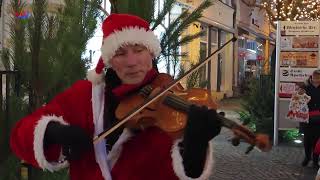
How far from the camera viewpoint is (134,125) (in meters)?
1.95

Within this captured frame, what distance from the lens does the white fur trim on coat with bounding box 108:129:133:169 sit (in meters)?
1.97

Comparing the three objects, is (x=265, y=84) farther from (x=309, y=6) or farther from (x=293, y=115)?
(x=309, y=6)

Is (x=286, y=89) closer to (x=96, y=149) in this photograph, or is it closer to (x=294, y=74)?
(x=294, y=74)

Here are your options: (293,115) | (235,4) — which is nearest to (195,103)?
(293,115)

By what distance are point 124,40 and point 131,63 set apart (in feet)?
0.39

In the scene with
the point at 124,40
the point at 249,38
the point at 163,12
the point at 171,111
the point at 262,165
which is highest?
the point at 249,38

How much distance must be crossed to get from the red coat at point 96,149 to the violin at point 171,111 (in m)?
0.05

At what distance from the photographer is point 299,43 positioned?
9.73 metres

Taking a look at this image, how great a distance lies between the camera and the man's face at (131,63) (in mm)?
2041

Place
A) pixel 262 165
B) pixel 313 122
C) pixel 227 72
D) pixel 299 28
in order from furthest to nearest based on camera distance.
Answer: pixel 227 72 < pixel 299 28 < pixel 313 122 < pixel 262 165

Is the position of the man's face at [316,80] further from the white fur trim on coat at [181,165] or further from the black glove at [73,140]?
the black glove at [73,140]

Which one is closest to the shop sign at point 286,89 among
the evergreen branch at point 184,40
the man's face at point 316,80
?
the man's face at point 316,80

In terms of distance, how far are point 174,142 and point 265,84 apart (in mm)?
9186

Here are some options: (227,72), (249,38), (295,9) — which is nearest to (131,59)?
(295,9)
